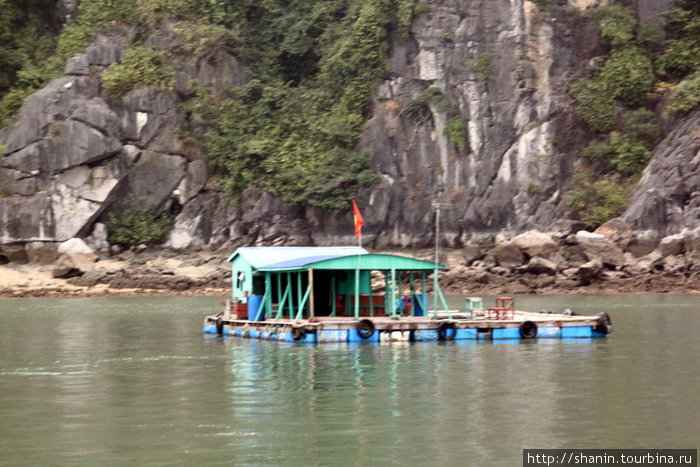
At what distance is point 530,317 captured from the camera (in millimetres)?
29453

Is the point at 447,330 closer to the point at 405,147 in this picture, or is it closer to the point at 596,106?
the point at 596,106

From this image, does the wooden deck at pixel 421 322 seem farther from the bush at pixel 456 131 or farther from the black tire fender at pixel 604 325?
the bush at pixel 456 131

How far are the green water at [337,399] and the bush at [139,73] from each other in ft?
92.6

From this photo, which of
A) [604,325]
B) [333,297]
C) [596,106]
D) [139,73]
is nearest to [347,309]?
[333,297]

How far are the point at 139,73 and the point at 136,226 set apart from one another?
319 inches

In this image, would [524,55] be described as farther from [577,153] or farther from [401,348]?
[401,348]

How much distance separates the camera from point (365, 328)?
27625 mm

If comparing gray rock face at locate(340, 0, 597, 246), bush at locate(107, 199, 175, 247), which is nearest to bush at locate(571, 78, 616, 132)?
gray rock face at locate(340, 0, 597, 246)

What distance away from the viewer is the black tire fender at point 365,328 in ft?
90.5

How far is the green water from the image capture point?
1438 centimetres

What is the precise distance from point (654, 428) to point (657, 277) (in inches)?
1233

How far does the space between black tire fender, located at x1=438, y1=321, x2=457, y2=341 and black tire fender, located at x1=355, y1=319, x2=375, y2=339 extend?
5.68 ft

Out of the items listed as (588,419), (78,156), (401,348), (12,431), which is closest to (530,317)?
(401,348)

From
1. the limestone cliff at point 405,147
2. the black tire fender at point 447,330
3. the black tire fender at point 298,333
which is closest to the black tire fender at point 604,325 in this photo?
the black tire fender at point 447,330
